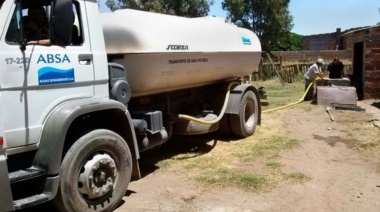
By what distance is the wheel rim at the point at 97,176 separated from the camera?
4.08m

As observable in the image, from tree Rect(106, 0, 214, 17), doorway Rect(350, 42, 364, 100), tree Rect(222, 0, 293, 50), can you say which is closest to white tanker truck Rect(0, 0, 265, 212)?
doorway Rect(350, 42, 364, 100)

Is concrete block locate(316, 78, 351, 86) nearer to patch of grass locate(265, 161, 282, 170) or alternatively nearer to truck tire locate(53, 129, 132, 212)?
patch of grass locate(265, 161, 282, 170)

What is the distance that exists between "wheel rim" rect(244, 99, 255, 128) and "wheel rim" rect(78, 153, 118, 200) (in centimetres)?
461

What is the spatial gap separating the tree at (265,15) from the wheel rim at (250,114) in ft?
62.2

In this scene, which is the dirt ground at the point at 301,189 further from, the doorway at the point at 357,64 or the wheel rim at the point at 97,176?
the doorway at the point at 357,64

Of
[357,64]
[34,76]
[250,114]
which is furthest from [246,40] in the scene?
[357,64]

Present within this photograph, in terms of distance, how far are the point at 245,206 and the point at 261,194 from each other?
446 millimetres

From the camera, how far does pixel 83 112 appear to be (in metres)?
4.05

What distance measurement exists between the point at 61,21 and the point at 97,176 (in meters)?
1.58

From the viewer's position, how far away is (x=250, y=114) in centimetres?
868

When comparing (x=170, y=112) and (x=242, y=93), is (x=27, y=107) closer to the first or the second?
(x=170, y=112)

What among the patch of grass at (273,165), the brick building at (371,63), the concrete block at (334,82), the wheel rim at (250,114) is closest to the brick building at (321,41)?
the brick building at (371,63)

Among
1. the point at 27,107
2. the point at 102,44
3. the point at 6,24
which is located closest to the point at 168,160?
the point at 102,44

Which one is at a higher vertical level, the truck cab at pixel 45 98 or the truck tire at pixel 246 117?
the truck cab at pixel 45 98
